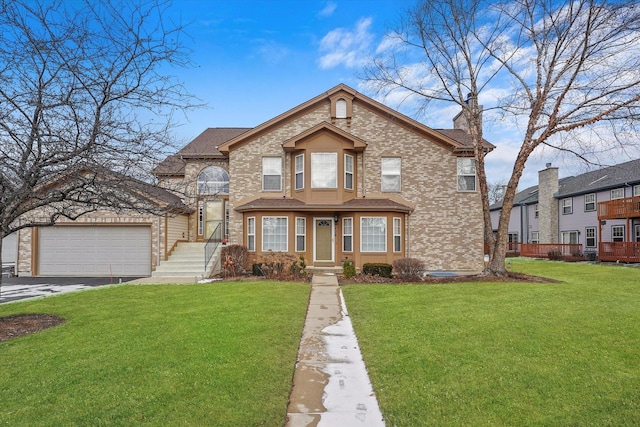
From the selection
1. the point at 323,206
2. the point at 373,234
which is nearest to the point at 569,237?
the point at 373,234

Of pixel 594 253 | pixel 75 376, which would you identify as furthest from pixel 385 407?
pixel 594 253

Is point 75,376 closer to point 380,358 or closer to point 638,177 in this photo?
point 380,358

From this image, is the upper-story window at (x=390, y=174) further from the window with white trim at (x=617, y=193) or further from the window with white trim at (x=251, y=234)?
the window with white trim at (x=617, y=193)

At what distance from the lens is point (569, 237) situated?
3259 cm

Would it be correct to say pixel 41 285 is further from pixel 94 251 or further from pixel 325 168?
pixel 325 168

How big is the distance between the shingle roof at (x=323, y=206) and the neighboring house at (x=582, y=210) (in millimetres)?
17494

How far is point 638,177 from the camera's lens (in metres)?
26.5

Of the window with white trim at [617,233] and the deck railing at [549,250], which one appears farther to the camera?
the deck railing at [549,250]

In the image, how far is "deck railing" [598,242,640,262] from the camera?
923 inches

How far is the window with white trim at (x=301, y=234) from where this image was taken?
1792 centimetres

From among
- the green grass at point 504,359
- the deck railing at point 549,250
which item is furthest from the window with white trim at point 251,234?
the deck railing at point 549,250

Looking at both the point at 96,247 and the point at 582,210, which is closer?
the point at 96,247

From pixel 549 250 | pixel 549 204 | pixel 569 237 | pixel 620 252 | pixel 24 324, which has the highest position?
pixel 549 204

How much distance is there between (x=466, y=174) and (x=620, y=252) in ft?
45.2
